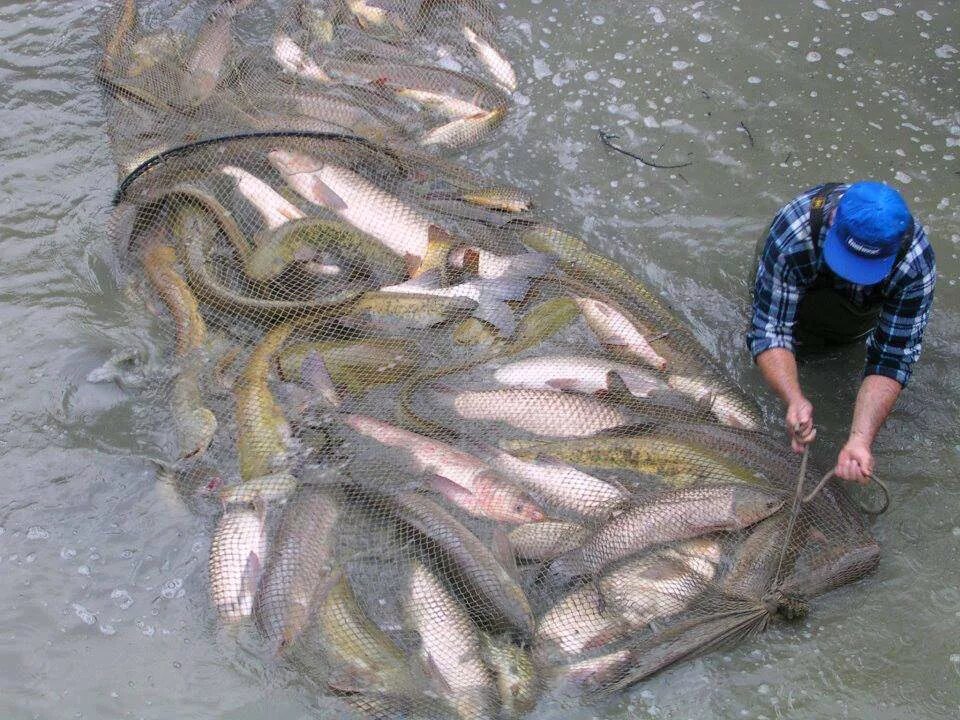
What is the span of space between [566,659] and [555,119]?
141 inches

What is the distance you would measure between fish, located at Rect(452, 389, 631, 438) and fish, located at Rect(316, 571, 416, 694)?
995mm

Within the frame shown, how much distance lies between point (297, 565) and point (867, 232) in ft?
8.04

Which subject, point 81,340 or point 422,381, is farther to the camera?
point 81,340

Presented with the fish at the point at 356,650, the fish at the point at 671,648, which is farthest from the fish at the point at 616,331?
the fish at the point at 356,650

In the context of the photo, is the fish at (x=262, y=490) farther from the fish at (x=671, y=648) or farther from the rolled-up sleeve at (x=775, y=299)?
the rolled-up sleeve at (x=775, y=299)

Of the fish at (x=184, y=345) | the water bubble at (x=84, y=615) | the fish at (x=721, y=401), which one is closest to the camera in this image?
the water bubble at (x=84, y=615)

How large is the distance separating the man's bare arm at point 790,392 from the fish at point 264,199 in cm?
245

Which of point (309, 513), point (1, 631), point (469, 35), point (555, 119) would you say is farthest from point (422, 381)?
point (469, 35)

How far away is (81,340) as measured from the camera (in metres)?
4.04

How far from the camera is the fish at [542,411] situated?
366 cm

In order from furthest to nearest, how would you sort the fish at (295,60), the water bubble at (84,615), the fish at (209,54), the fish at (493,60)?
1. the fish at (493,60)
2. the fish at (295,60)
3. the fish at (209,54)
4. the water bubble at (84,615)

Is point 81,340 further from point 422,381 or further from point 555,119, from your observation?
point 555,119

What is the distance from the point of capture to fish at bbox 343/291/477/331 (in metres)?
3.95

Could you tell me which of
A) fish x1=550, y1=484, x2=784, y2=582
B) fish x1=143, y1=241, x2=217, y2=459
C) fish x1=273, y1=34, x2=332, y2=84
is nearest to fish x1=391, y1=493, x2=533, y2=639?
fish x1=550, y1=484, x2=784, y2=582
